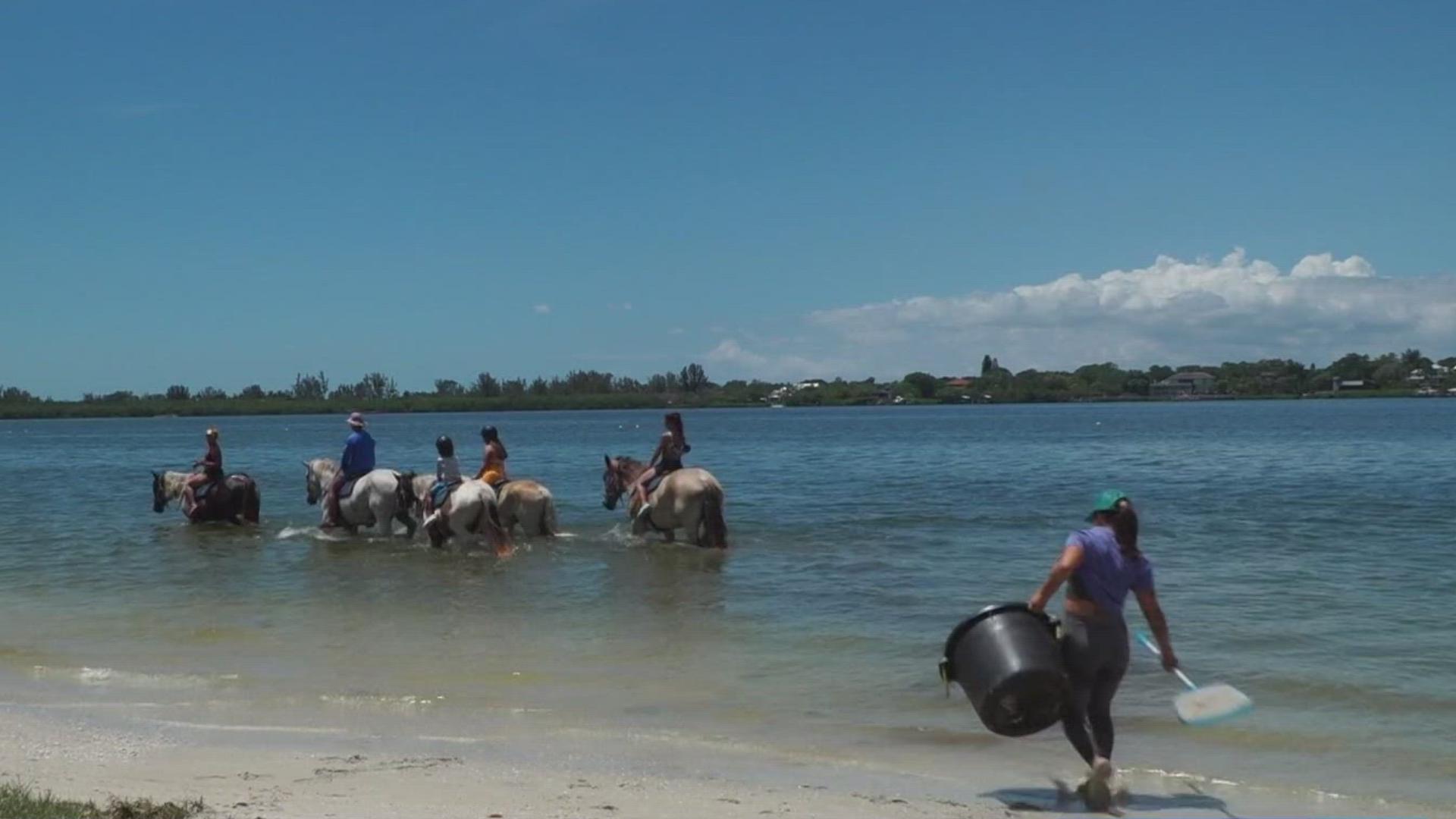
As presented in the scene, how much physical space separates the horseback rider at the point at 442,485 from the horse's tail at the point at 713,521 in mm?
3402

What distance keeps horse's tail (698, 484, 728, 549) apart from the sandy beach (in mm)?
9622

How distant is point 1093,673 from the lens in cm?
753

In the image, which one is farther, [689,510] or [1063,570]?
[689,510]

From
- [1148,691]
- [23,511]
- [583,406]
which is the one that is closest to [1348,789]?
[1148,691]

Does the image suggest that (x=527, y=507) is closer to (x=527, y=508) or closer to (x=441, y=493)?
(x=527, y=508)

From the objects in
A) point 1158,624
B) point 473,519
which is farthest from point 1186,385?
point 1158,624

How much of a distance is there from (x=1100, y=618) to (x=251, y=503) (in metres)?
18.4

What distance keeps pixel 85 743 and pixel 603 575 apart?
27.9ft

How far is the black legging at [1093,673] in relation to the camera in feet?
24.6

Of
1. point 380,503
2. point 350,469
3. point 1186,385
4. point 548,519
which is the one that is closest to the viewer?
point 548,519

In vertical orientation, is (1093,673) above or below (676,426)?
below

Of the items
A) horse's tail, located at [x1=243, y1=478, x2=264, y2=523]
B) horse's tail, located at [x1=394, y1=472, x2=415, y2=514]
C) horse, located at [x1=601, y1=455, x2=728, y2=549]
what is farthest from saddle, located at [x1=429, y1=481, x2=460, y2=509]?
horse's tail, located at [x1=243, y1=478, x2=264, y2=523]

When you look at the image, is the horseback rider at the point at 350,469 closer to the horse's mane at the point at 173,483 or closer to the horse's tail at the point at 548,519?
the horse's tail at the point at 548,519

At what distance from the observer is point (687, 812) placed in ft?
22.8
